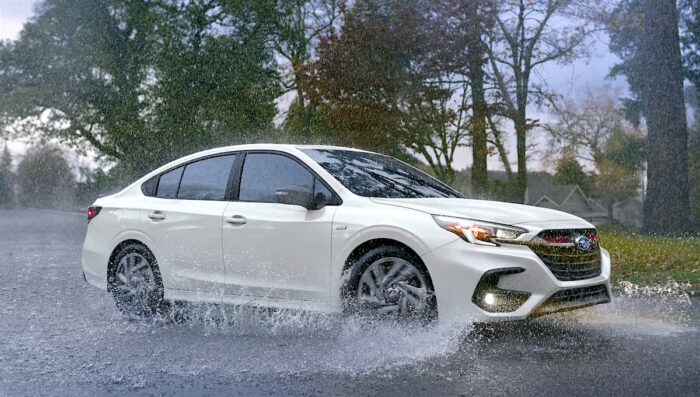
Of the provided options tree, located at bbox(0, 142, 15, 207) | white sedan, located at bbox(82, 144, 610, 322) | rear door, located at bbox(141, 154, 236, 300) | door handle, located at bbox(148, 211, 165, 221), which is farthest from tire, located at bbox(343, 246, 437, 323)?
tree, located at bbox(0, 142, 15, 207)

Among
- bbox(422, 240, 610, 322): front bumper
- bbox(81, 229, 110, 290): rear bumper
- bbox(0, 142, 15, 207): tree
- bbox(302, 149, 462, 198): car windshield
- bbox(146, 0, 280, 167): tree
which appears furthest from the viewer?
bbox(0, 142, 15, 207): tree

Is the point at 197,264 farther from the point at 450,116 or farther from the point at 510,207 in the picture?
the point at 450,116

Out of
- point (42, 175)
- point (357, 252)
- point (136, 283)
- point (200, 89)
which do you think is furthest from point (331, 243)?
point (42, 175)

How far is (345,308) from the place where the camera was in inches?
237

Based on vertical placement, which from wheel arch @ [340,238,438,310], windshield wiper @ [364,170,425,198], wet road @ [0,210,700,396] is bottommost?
wet road @ [0,210,700,396]

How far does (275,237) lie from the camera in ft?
20.9

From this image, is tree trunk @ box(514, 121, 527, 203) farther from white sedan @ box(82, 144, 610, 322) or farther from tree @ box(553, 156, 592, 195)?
tree @ box(553, 156, 592, 195)

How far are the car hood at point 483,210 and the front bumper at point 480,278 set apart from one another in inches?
10.5

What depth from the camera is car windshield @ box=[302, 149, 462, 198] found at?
6.45 metres

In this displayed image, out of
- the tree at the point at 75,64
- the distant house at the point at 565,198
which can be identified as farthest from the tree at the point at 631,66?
the distant house at the point at 565,198

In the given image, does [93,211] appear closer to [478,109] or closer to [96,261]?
[96,261]

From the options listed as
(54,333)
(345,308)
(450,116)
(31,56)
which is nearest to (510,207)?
(345,308)

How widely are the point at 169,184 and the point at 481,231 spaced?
3354 mm

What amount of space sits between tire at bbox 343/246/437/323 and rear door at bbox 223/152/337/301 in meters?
0.28
